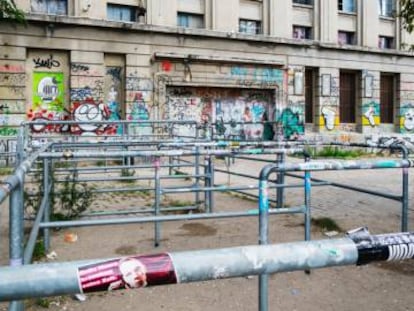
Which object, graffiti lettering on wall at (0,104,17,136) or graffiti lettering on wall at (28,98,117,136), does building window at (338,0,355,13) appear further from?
graffiti lettering on wall at (0,104,17,136)

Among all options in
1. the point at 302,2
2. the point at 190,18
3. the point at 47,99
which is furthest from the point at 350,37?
the point at 47,99

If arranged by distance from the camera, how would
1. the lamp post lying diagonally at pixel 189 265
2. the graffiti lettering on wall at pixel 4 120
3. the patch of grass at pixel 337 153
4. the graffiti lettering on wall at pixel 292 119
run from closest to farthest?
the lamp post lying diagonally at pixel 189 265 < the graffiti lettering on wall at pixel 4 120 < the patch of grass at pixel 337 153 < the graffiti lettering on wall at pixel 292 119

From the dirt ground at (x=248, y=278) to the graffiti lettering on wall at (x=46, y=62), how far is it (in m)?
10.9

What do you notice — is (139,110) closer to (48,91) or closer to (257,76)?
(48,91)

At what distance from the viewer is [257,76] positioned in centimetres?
2172

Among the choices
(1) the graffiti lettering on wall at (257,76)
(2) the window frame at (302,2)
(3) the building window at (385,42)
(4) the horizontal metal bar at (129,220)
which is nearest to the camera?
(4) the horizontal metal bar at (129,220)

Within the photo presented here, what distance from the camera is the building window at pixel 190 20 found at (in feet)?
67.6

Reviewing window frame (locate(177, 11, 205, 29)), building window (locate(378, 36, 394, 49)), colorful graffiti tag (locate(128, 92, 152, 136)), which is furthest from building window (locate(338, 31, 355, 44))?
colorful graffiti tag (locate(128, 92, 152, 136))

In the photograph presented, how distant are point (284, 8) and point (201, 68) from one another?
5.39 m

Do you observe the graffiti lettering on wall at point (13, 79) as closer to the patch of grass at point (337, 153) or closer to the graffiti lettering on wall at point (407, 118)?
the patch of grass at point (337, 153)

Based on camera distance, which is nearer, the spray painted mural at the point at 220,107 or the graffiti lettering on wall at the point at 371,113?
the spray painted mural at the point at 220,107

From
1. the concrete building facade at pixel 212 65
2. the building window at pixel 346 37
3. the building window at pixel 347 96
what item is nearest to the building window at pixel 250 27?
the concrete building facade at pixel 212 65

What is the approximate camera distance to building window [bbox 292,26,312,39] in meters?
23.2

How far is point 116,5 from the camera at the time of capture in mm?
19375
